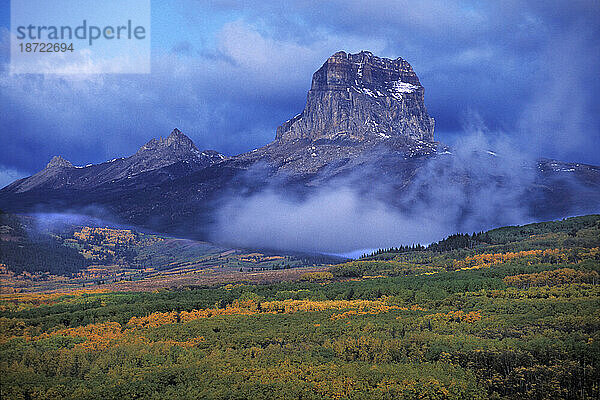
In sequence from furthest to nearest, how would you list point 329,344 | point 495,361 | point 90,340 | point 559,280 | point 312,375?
point 559,280 → point 90,340 → point 329,344 → point 495,361 → point 312,375

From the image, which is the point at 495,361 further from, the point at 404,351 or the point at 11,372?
the point at 11,372

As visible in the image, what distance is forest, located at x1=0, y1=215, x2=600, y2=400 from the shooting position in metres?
67.8

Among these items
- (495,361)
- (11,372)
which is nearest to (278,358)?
(495,361)

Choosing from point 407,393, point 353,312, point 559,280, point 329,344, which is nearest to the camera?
point 407,393

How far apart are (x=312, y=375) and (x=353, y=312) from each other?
50.8 m

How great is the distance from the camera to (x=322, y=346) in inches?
3447

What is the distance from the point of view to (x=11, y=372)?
7388cm

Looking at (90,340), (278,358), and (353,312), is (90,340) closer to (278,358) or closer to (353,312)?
(278,358)

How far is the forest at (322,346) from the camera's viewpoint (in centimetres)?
6775

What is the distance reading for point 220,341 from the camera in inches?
3625

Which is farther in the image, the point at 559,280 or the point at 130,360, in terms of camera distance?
the point at 559,280

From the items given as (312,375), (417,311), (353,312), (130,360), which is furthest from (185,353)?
(417,311)

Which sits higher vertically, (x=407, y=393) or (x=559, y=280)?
(x=559, y=280)

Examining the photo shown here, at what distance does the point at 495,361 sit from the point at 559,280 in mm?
84412
